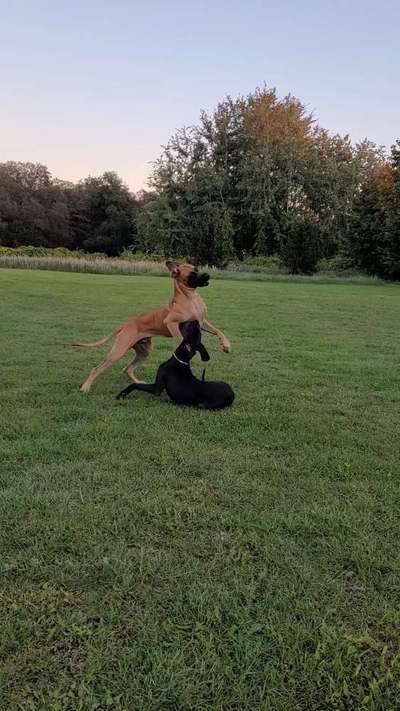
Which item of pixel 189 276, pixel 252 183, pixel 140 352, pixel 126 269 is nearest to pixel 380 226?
pixel 252 183

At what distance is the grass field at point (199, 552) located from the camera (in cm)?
157

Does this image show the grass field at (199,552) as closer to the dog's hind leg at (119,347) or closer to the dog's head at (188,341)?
the dog's hind leg at (119,347)

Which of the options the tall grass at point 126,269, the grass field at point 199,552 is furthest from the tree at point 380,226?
the grass field at point 199,552

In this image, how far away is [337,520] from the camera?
98.3 inches

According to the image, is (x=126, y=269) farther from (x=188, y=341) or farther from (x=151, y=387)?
(x=188, y=341)

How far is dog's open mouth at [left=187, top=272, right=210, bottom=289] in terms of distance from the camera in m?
4.39

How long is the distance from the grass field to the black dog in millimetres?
159

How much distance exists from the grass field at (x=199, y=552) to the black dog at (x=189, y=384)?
0.16 meters

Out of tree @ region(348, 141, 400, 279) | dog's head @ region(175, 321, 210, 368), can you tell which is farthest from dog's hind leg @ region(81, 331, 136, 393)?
tree @ region(348, 141, 400, 279)

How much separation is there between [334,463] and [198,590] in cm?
157

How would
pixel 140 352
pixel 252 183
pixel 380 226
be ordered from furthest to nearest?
pixel 252 183 → pixel 380 226 → pixel 140 352

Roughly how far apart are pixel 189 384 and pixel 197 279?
0.93 meters

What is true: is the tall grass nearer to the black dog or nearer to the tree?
the tree

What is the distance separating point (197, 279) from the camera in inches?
173
